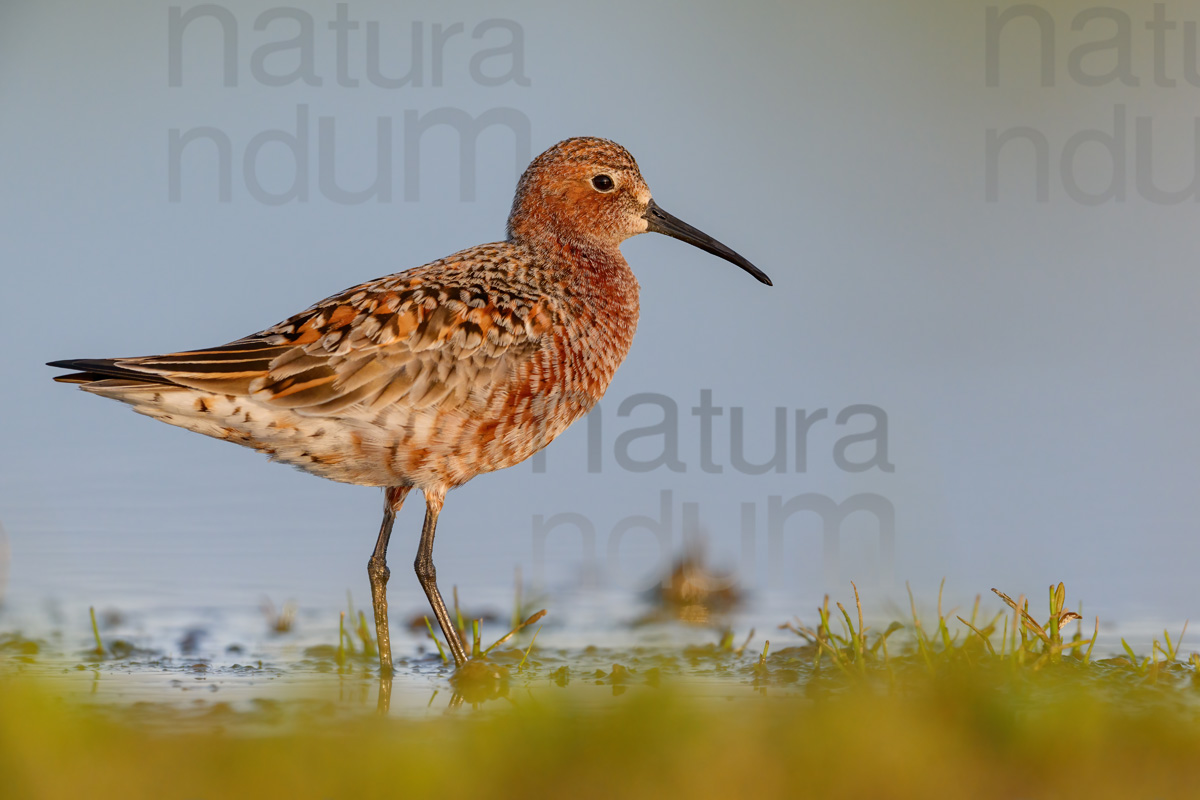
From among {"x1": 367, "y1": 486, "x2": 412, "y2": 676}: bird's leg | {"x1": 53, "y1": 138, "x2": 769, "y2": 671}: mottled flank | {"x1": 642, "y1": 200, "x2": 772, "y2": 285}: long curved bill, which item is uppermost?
{"x1": 642, "y1": 200, "x2": 772, "y2": 285}: long curved bill

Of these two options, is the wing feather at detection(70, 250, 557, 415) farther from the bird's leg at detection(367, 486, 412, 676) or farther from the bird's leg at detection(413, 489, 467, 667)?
the bird's leg at detection(367, 486, 412, 676)

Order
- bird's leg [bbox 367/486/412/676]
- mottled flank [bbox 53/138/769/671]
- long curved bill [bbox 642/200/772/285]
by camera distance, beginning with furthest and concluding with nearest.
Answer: long curved bill [bbox 642/200/772/285]
bird's leg [bbox 367/486/412/676]
mottled flank [bbox 53/138/769/671]

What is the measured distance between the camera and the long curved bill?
9000mm

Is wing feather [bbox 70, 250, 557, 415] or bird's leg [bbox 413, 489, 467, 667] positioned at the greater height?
wing feather [bbox 70, 250, 557, 415]

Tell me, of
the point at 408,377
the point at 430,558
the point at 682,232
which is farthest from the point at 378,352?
the point at 682,232

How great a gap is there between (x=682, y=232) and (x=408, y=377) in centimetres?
281

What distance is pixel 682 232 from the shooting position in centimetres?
907

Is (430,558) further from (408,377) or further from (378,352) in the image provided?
(378,352)

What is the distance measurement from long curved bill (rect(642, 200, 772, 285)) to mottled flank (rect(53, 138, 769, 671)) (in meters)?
1.18

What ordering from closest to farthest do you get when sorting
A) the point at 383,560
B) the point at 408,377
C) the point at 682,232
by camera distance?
the point at 408,377 → the point at 383,560 → the point at 682,232

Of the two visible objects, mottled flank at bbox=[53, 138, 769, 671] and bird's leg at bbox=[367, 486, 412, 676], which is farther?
bird's leg at bbox=[367, 486, 412, 676]

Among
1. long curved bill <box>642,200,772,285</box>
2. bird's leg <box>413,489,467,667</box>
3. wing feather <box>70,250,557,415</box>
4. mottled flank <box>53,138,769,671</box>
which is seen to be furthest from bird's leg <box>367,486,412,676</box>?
long curved bill <box>642,200,772,285</box>

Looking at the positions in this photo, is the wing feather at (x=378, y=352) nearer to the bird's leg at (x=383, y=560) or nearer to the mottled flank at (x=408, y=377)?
the mottled flank at (x=408, y=377)

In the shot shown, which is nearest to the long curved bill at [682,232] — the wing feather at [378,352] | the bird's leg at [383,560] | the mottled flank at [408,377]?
the mottled flank at [408,377]
